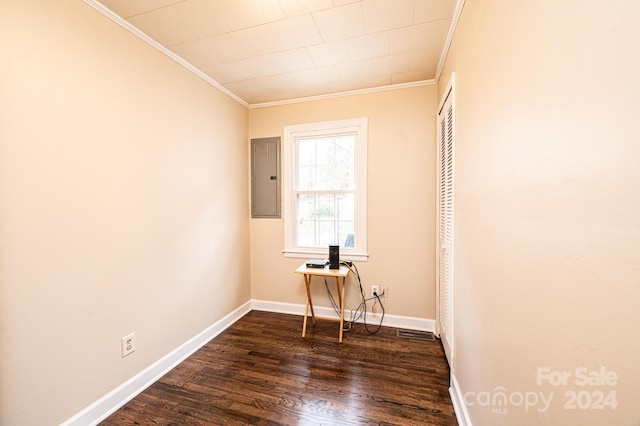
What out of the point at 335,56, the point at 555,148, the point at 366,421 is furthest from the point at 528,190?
the point at 335,56

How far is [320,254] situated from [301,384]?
4.57 feet

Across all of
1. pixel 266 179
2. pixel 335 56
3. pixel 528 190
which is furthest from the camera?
pixel 266 179

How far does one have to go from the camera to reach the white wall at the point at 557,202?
46 centimetres

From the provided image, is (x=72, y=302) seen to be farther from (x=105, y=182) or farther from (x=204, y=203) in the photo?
(x=204, y=203)

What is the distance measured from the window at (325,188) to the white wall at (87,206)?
1.08 meters

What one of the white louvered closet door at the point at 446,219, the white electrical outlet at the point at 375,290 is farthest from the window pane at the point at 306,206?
the white louvered closet door at the point at 446,219

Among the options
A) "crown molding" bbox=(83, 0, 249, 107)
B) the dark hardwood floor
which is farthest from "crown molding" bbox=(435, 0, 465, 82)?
the dark hardwood floor

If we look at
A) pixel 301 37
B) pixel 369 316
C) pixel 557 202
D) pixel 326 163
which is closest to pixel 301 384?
pixel 369 316

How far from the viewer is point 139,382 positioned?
1.82m

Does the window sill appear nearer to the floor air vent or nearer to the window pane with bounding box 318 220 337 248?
the window pane with bounding box 318 220 337 248

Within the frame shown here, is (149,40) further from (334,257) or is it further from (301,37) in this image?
(334,257)

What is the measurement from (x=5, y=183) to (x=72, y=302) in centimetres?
72

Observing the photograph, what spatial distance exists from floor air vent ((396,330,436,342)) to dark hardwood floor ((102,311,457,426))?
0.25 ft

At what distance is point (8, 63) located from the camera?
1.21 metres
